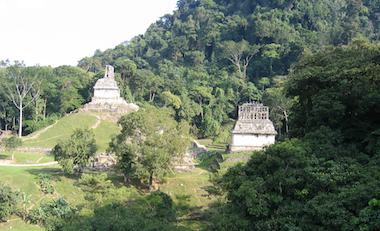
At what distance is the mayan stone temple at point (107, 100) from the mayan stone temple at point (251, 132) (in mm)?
20648

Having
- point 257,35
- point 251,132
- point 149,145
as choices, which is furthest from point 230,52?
point 149,145

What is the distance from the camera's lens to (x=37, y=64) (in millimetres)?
49562

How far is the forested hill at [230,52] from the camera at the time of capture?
61.0 meters

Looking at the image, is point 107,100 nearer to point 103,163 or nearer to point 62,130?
point 62,130

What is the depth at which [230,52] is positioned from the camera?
6956 cm

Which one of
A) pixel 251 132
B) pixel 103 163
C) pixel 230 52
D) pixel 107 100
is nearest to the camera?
pixel 103 163

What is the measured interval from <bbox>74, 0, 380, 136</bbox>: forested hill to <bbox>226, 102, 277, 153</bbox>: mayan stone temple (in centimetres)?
2220

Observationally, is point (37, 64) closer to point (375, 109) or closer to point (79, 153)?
point (79, 153)

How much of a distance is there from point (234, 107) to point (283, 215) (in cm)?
4957

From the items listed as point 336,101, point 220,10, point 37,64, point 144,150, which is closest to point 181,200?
point 144,150

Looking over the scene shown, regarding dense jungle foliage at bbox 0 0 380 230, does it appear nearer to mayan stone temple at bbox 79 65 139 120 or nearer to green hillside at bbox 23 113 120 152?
mayan stone temple at bbox 79 65 139 120

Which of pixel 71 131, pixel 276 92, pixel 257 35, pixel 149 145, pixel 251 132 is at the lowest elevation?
pixel 71 131

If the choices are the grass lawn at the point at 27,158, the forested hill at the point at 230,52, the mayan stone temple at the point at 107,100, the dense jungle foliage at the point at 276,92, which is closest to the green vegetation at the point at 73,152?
the grass lawn at the point at 27,158

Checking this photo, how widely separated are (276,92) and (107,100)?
84.3 ft
